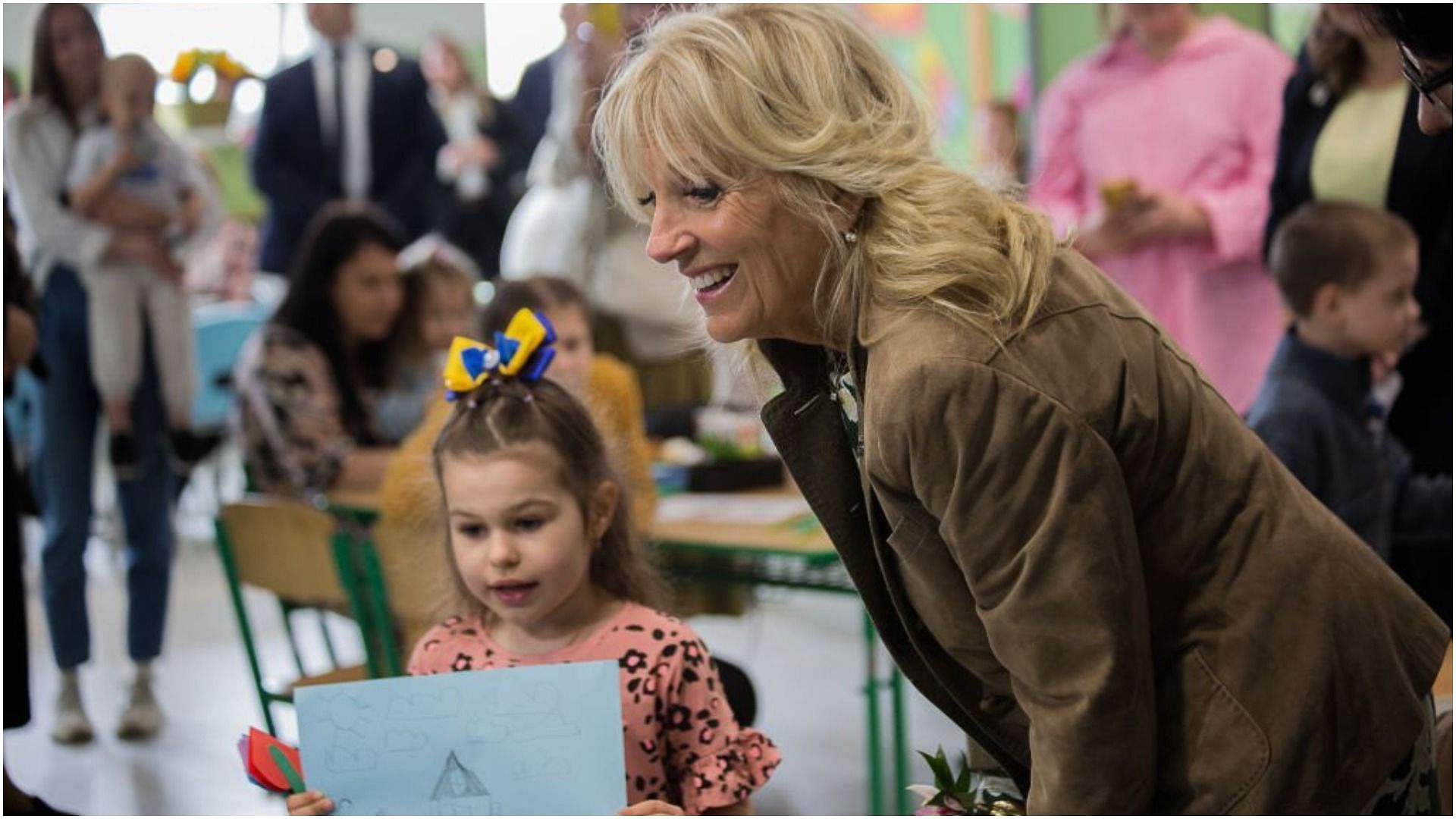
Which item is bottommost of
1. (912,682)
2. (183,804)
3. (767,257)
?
(183,804)

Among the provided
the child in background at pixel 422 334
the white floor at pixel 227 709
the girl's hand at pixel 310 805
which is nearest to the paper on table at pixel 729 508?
the white floor at pixel 227 709

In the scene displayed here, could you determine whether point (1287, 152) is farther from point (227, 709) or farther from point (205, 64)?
point (205, 64)

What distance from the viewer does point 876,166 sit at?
145 centimetres

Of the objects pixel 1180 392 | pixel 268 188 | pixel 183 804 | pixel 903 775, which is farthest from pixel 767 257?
pixel 268 188

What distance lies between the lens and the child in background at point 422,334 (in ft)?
13.9

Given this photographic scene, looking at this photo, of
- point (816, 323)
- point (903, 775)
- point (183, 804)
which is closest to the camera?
point (816, 323)

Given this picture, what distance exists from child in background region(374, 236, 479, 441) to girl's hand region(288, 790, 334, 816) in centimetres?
250

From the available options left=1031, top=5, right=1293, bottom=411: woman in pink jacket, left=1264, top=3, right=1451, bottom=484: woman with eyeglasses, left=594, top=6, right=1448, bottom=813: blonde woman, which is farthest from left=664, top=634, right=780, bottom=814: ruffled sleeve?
left=1031, top=5, right=1293, bottom=411: woman in pink jacket

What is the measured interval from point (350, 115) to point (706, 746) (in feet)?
13.5

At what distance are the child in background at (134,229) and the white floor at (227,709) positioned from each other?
76 centimetres

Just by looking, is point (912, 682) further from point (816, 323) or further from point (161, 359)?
point (161, 359)

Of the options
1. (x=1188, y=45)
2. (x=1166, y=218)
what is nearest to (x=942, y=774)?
(x=1166, y=218)

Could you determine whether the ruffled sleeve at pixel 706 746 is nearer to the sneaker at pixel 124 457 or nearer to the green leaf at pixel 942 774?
the green leaf at pixel 942 774

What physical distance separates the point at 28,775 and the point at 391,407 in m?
1.29
